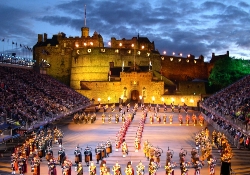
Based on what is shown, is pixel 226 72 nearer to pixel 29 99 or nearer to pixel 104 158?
pixel 29 99

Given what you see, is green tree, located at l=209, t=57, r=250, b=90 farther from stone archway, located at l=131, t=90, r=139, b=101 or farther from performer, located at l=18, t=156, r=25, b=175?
performer, located at l=18, t=156, r=25, b=175

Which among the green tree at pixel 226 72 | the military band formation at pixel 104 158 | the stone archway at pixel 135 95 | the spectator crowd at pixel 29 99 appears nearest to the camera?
Result: the military band formation at pixel 104 158

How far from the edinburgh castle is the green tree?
3.26 metres

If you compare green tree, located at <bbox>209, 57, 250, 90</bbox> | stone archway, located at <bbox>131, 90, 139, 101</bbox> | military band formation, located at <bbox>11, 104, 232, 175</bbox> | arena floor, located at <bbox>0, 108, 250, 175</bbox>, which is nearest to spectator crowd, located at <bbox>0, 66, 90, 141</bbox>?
arena floor, located at <bbox>0, 108, 250, 175</bbox>

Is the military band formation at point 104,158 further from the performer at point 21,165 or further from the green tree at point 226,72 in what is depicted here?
the green tree at point 226,72

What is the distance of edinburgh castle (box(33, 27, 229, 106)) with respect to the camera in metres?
64.6

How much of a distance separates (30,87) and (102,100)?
24.4 metres

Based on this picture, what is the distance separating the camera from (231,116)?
26422mm

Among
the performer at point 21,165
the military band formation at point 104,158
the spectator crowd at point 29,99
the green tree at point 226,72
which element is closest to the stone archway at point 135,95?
the green tree at point 226,72

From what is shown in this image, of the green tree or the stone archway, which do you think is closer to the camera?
the stone archway

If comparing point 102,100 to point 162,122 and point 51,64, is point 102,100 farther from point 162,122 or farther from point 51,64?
point 162,122

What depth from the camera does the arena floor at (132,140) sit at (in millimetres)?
19156

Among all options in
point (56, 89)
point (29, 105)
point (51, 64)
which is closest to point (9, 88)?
point (29, 105)

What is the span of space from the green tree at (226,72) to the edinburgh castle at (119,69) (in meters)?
3.26
